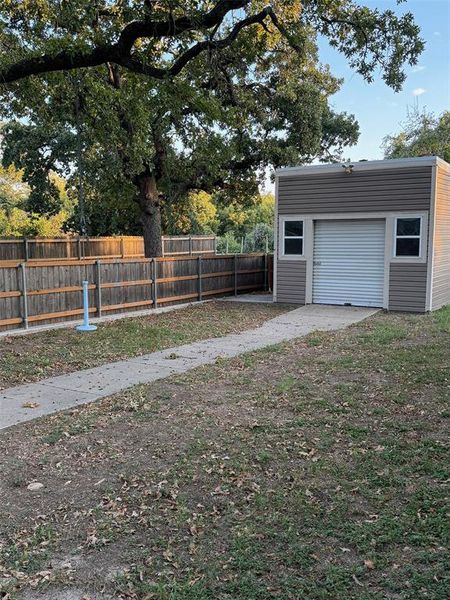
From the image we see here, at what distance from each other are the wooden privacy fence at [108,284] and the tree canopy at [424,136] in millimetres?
12356

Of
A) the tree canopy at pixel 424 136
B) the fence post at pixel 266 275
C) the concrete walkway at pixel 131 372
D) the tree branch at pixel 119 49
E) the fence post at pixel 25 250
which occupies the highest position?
the tree canopy at pixel 424 136

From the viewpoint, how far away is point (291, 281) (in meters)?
14.6

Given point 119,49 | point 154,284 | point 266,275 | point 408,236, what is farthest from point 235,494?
point 266,275

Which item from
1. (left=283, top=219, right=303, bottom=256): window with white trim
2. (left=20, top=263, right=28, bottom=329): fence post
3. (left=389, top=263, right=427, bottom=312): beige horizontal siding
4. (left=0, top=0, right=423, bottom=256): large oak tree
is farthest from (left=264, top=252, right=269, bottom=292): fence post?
(left=20, top=263, right=28, bottom=329): fence post

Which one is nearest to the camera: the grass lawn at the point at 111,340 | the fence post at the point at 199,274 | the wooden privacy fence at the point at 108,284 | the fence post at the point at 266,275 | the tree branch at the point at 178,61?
the grass lawn at the point at 111,340

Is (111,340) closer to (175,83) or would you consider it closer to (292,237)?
(175,83)

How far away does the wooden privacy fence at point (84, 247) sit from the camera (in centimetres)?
1794

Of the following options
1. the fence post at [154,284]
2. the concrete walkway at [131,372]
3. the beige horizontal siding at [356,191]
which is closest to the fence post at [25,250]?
the fence post at [154,284]

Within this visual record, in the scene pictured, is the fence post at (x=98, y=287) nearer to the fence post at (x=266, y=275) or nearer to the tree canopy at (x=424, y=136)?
the fence post at (x=266, y=275)

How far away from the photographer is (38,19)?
10.4 meters

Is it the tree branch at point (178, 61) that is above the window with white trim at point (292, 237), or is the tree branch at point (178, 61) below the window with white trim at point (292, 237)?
above

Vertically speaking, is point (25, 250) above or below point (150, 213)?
below

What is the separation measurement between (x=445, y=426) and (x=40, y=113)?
37.8ft

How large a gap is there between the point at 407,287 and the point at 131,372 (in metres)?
8.26
